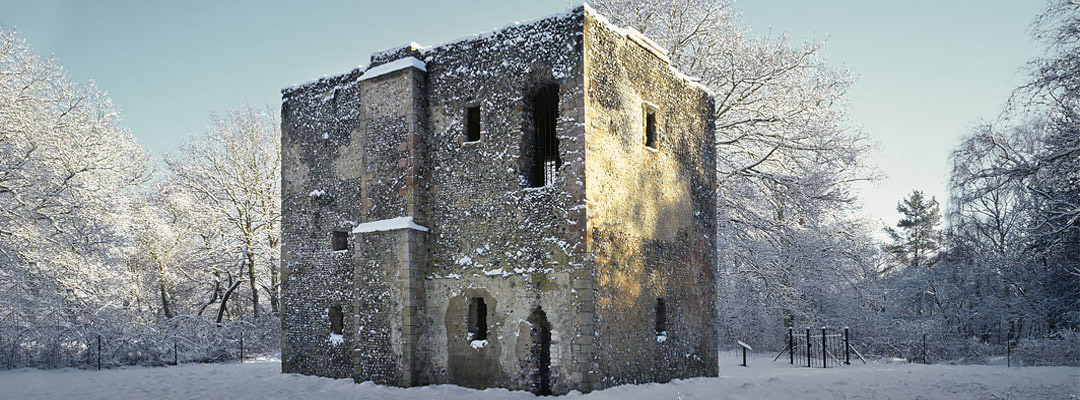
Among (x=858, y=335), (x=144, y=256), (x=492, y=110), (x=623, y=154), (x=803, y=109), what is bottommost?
(x=858, y=335)

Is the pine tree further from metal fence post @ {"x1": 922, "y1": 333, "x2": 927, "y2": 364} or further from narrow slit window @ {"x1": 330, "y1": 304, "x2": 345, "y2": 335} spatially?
narrow slit window @ {"x1": 330, "y1": 304, "x2": 345, "y2": 335}

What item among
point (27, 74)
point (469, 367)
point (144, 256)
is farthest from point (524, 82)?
point (144, 256)

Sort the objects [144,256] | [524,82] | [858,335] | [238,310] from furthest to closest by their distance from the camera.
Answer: [238,310] < [144,256] < [858,335] < [524,82]

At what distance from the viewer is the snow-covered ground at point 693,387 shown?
12.4 meters

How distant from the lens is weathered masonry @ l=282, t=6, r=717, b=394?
12.5m

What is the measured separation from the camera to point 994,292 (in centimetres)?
2391

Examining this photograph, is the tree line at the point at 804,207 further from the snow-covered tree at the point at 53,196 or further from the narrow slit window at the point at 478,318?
the snow-covered tree at the point at 53,196

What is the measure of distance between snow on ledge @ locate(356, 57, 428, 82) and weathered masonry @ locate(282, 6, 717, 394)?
0.03 m

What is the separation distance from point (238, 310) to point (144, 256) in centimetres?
540

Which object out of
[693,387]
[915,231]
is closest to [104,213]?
[693,387]

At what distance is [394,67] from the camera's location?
14422 mm

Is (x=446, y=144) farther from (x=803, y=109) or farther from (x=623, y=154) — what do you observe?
(x=803, y=109)

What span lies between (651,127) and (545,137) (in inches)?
90.8

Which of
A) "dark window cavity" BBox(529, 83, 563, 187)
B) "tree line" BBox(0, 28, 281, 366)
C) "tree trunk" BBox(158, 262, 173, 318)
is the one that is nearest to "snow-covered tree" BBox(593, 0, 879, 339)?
"dark window cavity" BBox(529, 83, 563, 187)
